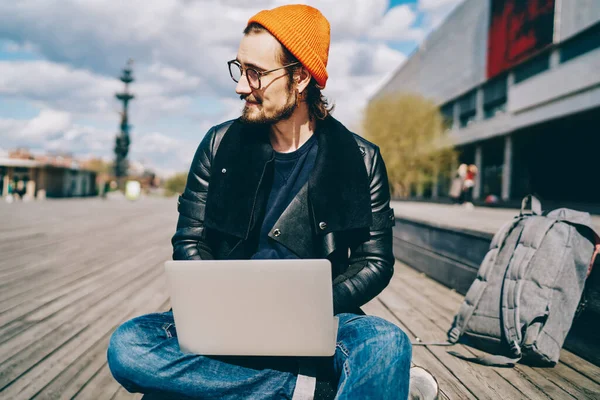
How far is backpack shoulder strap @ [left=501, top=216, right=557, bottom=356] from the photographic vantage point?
2361 millimetres

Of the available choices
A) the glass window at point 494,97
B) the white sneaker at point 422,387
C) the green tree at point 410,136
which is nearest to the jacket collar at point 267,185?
the white sneaker at point 422,387

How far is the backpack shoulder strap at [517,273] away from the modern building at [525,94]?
750 inches

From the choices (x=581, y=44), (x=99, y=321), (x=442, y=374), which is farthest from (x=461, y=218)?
(x=581, y=44)

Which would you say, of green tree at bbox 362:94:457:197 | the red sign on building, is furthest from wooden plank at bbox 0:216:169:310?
green tree at bbox 362:94:457:197

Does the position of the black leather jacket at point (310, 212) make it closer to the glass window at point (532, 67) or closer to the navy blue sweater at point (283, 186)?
the navy blue sweater at point (283, 186)

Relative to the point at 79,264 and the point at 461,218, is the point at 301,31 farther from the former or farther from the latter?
the point at 461,218

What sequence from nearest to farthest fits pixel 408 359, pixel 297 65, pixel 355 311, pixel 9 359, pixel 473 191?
pixel 408 359
pixel 355 311
pixel 297 65
pixel 9 359
pixel 473 191

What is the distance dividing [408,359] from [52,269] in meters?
4.67

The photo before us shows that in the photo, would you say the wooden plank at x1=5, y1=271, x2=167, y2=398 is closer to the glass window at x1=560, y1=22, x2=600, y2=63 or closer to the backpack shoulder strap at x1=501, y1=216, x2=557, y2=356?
the backpack shoulder strap at x1=501, y1=216, x2=557, y2=356

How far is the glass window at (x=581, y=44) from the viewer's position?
1810 cm

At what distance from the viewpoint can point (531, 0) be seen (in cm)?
2211

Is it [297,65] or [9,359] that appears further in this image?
[9,359]

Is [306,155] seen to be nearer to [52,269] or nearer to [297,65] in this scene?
[297,65]

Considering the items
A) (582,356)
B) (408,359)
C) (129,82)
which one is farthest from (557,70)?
(129,82)
